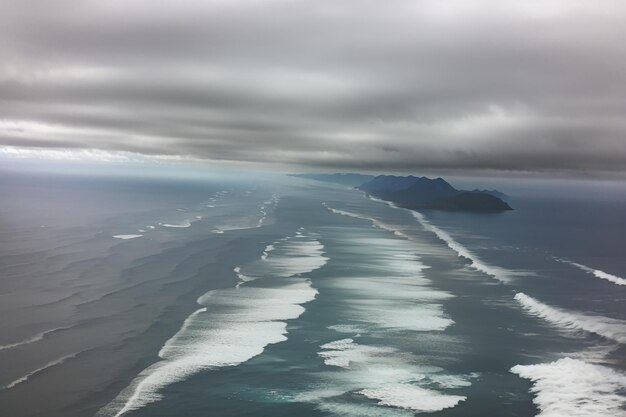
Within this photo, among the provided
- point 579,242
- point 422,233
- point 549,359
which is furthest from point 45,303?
point 579,242

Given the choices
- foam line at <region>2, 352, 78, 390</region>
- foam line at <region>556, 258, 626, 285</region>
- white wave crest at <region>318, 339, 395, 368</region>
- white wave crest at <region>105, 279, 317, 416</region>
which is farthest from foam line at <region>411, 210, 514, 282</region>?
foam line at <region>2, 352, 78, 390</region>

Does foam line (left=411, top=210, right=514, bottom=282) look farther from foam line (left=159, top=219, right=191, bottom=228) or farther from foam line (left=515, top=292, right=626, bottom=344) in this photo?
foam line (left=159, top=219, right=191, bottom=228)

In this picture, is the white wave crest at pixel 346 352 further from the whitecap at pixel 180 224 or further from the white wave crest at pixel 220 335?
the whitecap at pixel 180 224

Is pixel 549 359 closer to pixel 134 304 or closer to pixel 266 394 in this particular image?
pixel 266 394

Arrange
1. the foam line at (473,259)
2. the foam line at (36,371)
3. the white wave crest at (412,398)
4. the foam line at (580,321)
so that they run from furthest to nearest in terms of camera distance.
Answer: the foam line at (473,259)
the foam line at (580,321)
the foam line at (36,371)
the white wave crest at (412,398)

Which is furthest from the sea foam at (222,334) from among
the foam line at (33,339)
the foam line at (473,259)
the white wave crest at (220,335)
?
the foam line at (473,259)

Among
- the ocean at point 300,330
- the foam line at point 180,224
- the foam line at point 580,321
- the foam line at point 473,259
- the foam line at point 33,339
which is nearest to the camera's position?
the ocean at point 300,330

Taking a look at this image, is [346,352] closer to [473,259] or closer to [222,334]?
[222,334]

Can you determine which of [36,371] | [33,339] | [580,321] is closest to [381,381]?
[36,371]
